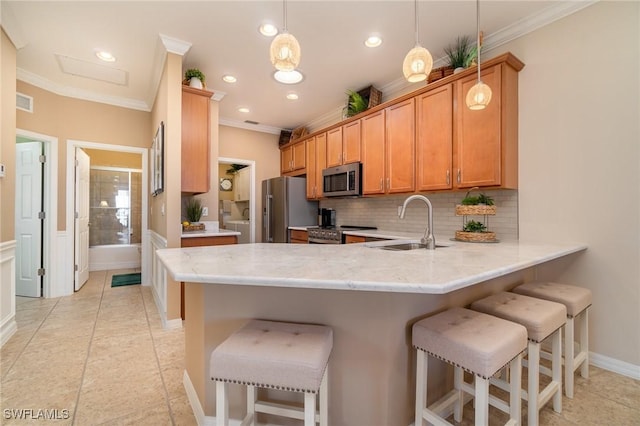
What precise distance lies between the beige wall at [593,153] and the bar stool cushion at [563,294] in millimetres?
379

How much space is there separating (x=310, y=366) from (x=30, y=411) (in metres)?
1.81

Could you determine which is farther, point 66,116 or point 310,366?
point 66,116

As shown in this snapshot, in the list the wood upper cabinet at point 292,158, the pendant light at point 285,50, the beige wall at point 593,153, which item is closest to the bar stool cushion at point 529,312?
the beige wall at point 593,153

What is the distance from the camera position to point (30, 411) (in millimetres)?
1629

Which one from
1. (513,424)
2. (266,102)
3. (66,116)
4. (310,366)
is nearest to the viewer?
(310,366)

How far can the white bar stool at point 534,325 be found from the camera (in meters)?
1.46

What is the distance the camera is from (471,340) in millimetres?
1200

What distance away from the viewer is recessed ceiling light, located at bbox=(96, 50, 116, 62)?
2.92 meters

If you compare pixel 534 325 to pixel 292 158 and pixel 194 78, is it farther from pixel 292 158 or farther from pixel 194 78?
pixel 292 158

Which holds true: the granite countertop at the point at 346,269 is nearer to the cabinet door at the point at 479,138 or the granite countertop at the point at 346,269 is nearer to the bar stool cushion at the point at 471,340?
the bar stool cushion at the point at 471,340

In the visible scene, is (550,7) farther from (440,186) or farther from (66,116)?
(66,116)

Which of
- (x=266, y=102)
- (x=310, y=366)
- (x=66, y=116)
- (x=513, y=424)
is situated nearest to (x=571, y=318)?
(x=513, y=424)

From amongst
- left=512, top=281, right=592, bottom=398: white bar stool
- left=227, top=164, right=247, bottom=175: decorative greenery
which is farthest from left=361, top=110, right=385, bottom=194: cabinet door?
left=227, top=164, right=247, bottom=175: decorative greenery

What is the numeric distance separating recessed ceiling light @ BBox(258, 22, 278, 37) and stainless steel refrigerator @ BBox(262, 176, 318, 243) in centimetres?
230
